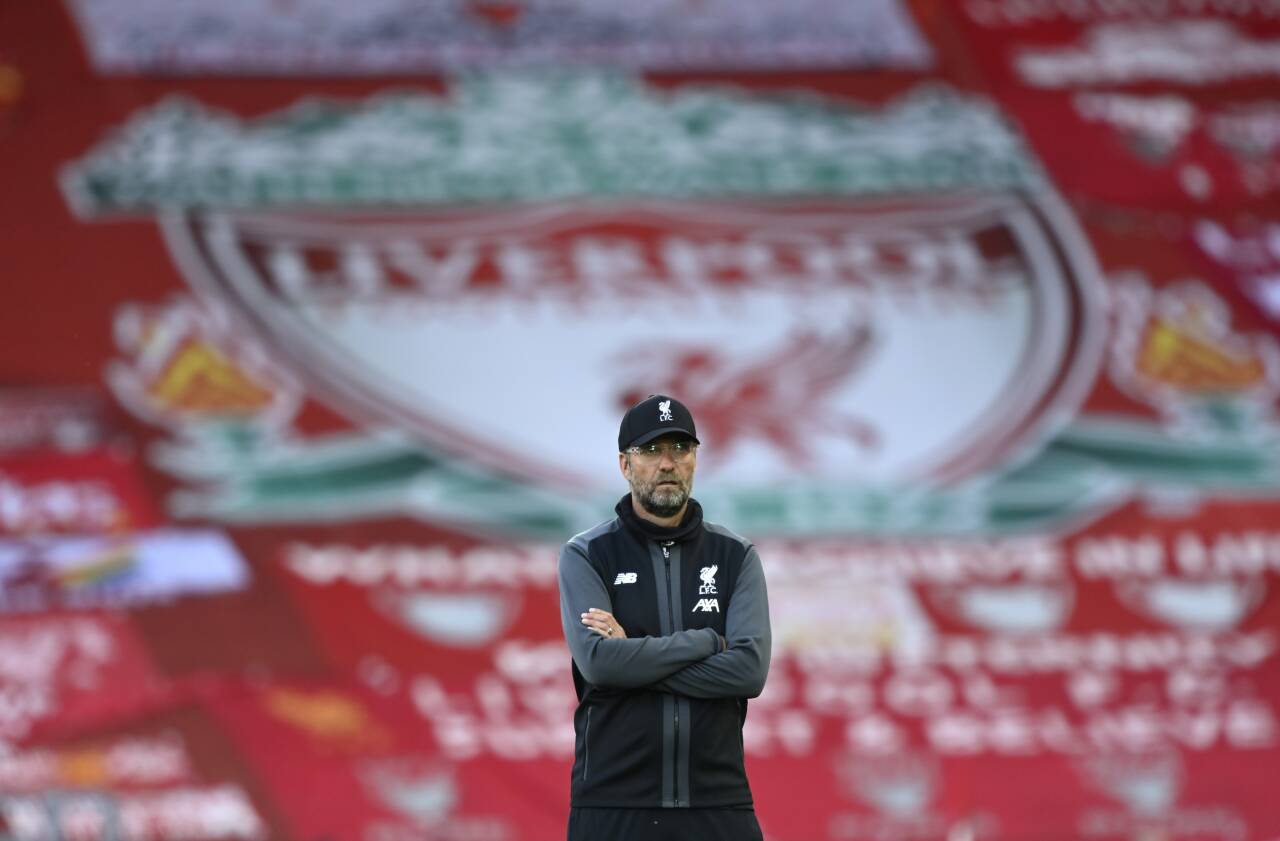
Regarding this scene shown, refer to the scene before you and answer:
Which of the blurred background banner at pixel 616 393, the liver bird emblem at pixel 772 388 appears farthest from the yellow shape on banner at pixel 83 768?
the liver bird emblem at pixel 772 388

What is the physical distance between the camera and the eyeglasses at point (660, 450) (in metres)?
2.78

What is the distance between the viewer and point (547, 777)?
635 centimetres

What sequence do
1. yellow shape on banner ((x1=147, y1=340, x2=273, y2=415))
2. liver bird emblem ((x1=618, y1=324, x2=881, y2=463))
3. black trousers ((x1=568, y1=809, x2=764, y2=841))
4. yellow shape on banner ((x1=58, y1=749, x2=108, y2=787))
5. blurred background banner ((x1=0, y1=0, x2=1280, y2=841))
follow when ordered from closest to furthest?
black trousers ((x1=568, y1=809, x2=764, y2=841)) → yellow shape on banner ((x1=58, y1=749, x2=108, y2=787)) → blurred background banner ((x1=0, y1=0, x2=1280, y2=841)) → yellow shape on banner ((x1=147, y1=340, x2=273, y2=415)) → liver bird emblem ((x1=618, y1=324, x2=881, y2=463))

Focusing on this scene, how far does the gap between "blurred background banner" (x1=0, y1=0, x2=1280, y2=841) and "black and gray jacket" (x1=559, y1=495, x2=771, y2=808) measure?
11.8 ft

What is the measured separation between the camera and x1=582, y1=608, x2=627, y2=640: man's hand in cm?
277

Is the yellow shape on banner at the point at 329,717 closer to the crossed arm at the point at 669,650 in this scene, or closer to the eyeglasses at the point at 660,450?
the crossed arm at the point at 669,650

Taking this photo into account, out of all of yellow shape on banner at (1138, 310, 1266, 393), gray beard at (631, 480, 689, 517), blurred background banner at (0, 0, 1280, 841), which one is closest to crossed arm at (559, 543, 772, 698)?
gray beard at (631, 480, 689, 517)

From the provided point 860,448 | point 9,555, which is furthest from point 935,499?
point 9,555

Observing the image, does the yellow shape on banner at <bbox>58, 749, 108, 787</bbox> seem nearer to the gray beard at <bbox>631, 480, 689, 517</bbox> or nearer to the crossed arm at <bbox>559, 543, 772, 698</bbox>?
the crossed arm at <bbox>559, 543, 772, 698</bbox>

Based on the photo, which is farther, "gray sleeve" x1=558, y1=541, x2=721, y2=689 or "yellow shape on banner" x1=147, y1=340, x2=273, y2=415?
"yellow shape on banner" x1=147, y1=340, x2=273, y2=415

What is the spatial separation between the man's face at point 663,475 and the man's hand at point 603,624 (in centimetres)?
17

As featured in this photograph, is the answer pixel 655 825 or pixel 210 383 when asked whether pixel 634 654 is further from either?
pixel 210 383

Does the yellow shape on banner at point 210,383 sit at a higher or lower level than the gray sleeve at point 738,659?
higher

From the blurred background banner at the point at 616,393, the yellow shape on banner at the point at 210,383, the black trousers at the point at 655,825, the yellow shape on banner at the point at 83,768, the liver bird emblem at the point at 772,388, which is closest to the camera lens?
the black trousers at the point at 655,825
